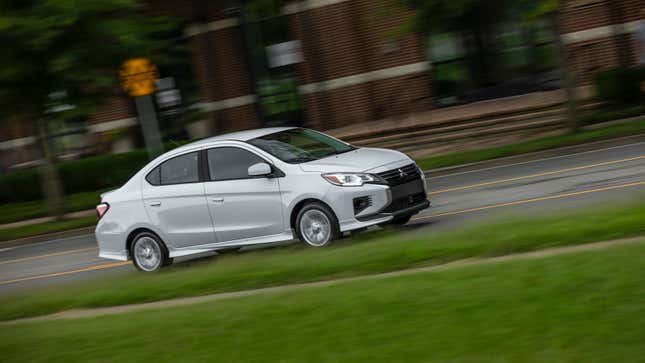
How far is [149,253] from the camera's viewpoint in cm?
1348

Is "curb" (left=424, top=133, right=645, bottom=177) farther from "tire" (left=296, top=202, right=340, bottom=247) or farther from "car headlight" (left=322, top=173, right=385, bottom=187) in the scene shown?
"tire" (left=296, top=202, right=340, bottom=247)

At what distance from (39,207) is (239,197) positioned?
17.7 m

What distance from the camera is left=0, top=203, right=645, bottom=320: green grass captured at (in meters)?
8.90

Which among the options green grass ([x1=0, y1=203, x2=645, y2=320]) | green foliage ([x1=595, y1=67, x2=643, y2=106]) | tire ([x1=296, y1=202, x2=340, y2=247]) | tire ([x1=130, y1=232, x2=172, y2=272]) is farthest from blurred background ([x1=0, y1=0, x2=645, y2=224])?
green grass ([x1=0, y1=203, x2=645, y2=320])

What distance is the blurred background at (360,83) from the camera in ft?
76.1

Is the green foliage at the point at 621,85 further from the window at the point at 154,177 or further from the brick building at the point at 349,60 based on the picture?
the window at the point at 154,177

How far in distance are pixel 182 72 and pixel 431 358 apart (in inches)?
1114

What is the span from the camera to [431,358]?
5.99 metres

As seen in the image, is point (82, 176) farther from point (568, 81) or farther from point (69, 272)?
point (568, 81)

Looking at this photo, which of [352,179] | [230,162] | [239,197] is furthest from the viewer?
[230,162]

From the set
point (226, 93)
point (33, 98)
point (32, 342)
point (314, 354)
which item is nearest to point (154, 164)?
point (33, 98)

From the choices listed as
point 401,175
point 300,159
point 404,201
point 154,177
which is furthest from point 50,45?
point 404,201

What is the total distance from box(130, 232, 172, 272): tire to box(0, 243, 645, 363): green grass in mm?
4664

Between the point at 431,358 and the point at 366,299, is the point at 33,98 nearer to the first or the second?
the point at 366,299
